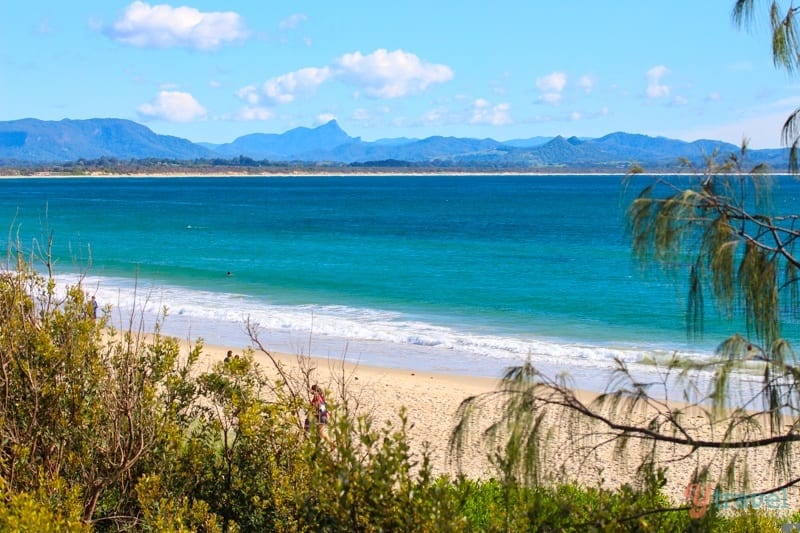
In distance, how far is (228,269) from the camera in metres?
41.1

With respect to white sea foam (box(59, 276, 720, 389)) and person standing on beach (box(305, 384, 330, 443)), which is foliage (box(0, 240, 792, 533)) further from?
white sea foam (box(59, 276, 720, 389))

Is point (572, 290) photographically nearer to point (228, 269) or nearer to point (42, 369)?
point (228, 269)

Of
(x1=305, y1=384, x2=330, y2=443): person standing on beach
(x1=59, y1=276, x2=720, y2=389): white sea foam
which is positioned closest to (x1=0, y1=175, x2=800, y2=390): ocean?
(x1=59, y1=276, x2=720, y2=389): white sea foam

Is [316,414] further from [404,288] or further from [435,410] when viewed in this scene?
[404,288]

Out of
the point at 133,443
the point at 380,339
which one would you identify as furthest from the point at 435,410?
the point at 133,443

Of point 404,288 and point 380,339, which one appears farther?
point 404,288

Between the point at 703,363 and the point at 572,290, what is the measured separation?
29638mm

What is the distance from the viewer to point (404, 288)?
113ft

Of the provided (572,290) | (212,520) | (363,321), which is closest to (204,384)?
(212,520)

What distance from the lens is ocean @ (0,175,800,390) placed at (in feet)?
74.5

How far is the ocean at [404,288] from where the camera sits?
22703 mm

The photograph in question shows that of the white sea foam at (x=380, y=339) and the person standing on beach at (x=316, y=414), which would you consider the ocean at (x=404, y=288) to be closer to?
the white sea foam at (x=380, y=339)

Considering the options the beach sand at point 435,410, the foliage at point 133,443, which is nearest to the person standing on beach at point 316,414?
the foliage at point 133,443

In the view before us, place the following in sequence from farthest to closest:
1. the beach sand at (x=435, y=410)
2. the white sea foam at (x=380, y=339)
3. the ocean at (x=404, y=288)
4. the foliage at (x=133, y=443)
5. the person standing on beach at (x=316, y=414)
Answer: the ocean at (x=404, y=288) → the white sea foam at (x=380, y=339) → the beach sand at (x=435, y=410) → the foliage at (x=133, y=443) → the person standing on beach at (x=316, y=414)
